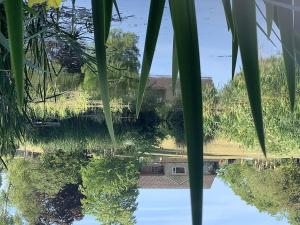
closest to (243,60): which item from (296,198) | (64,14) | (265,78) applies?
(64,14)

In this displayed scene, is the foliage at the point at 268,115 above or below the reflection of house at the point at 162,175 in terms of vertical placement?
above

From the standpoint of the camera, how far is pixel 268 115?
4.72m

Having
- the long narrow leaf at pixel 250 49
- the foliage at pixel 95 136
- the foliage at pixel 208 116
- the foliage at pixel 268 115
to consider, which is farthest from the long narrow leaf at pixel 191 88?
the foliage at pixel 95 136

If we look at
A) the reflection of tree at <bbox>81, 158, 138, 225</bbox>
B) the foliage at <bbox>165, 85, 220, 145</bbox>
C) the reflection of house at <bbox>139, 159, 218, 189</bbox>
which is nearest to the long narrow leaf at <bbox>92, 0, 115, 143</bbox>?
the foliage at <bbox>165, 85, 220, 145</bbox>

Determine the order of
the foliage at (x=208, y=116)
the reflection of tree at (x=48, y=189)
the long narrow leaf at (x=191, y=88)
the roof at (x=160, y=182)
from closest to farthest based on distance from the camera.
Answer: the long narrow leaf at (x=191, y=88), the foliage at (x=208, y=116), the reflection of tree at (x=48, y=189), the roof at (x=160, y=182)

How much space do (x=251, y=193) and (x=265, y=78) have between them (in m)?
2.20

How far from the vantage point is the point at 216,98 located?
5.54 m

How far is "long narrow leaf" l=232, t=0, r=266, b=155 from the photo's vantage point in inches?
7.2

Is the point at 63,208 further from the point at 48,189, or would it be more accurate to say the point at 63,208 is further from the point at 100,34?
the point at 100,34

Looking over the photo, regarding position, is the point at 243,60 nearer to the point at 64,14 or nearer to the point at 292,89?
the point at 292,89

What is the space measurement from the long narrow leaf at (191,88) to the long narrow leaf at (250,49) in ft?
0.05

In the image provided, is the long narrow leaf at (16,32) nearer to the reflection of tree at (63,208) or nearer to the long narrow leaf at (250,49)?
the long narrow leaf at (250,49)

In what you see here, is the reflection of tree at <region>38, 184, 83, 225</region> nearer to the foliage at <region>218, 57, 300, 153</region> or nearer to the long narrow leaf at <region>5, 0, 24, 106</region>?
the foliage at <region>218, 57, 300, 153</region>

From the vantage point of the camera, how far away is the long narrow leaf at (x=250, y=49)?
0.60ft
